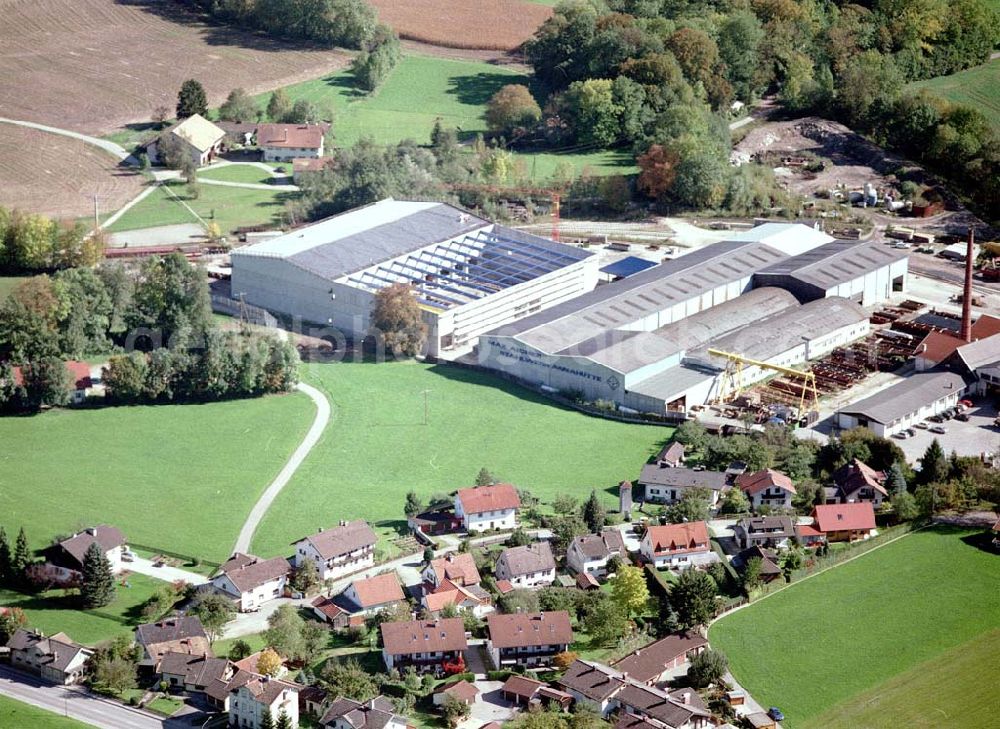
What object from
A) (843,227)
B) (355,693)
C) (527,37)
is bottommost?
(355,693)

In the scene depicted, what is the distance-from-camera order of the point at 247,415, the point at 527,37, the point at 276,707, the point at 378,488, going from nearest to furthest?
1. the point at 276,707
2. the point at 378,488
3. the point at 247,415
4. the point at 527,37

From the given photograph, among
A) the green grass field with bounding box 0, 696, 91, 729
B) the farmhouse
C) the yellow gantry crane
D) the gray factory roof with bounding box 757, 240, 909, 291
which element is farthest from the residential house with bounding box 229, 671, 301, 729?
the gray factory roof with bounding box 757, 240, 909, 291

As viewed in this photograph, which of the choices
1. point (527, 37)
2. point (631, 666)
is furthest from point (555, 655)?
point (527, 37)

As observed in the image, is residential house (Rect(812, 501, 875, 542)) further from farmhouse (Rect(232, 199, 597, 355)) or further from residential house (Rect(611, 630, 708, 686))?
farmhouse (Rect(232, 199, 597, 355))

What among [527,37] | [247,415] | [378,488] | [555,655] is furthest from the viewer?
[527,37]

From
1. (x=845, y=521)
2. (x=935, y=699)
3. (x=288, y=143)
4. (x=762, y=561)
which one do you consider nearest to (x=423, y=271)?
(x=288, y=143)

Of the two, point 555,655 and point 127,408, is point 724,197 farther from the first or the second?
point 555,655

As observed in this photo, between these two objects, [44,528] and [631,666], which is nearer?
[631,666]

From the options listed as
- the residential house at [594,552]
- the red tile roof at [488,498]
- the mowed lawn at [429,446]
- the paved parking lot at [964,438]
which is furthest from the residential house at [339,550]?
the paved parking lot at [964,438]
